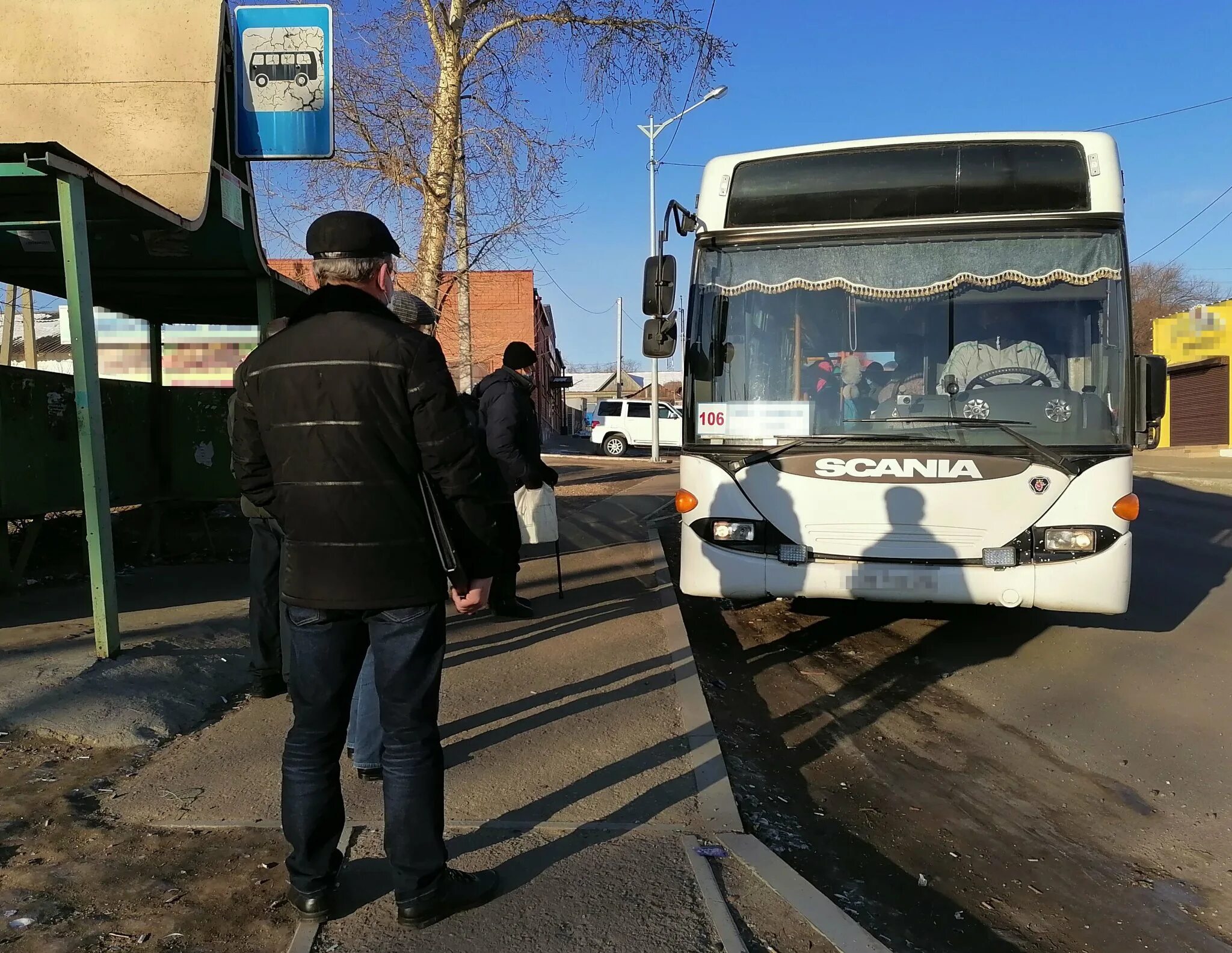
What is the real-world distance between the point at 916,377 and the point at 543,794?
3.53m

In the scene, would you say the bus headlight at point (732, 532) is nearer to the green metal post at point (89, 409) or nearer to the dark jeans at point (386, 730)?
the dark jeans at point (386, 730)

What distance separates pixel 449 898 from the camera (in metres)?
2.47

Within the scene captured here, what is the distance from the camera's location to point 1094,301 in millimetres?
5250

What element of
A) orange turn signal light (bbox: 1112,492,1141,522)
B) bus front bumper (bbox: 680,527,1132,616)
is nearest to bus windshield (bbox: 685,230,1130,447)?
orange turn signal light (bbox: 1112,492,1141,522)

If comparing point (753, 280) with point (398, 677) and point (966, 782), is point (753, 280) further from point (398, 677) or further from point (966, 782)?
point (398, 677)

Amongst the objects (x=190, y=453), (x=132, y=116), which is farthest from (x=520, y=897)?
(x=190, y=453)

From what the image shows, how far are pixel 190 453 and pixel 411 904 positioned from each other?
7053mm

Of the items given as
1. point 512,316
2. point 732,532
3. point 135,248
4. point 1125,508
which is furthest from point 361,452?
point 512,316

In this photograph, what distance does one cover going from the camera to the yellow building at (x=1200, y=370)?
27.8 metres

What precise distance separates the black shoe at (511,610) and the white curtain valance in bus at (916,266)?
2.64 m

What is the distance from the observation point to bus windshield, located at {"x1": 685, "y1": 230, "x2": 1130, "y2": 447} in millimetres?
5223

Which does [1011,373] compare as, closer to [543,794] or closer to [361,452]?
[543,794]

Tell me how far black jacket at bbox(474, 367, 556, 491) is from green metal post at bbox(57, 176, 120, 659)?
2.15 meters

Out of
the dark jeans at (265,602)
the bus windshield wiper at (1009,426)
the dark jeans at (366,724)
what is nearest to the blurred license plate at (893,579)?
the bus windshield wiper at (1009,426)
